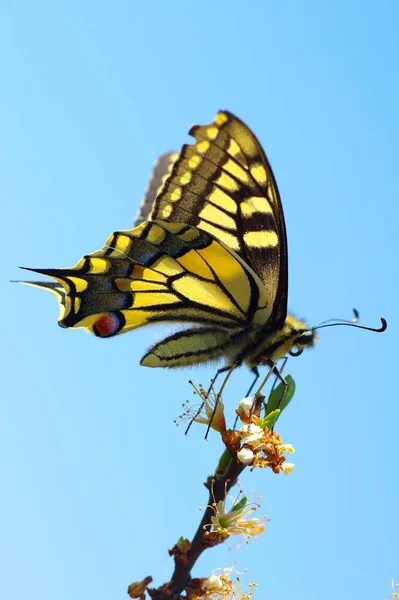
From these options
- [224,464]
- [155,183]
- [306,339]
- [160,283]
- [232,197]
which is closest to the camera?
[224,464]

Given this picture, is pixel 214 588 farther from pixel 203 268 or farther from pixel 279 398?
pixel 203 268

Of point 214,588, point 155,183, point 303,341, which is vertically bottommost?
point 214,588

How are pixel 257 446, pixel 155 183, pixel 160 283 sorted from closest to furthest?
pixel 257 446
pixel 160 283
pixel 155 183

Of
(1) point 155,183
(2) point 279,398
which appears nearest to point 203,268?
(1) point 155,183

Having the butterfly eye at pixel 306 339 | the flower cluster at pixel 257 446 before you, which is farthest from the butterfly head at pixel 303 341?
the flower cluster at pixel 257 446

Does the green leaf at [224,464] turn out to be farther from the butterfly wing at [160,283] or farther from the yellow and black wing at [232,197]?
the yellow and black wing at [232,197]

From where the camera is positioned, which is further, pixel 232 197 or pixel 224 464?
pixel 232 197

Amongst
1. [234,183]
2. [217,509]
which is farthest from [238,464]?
[234,183]
